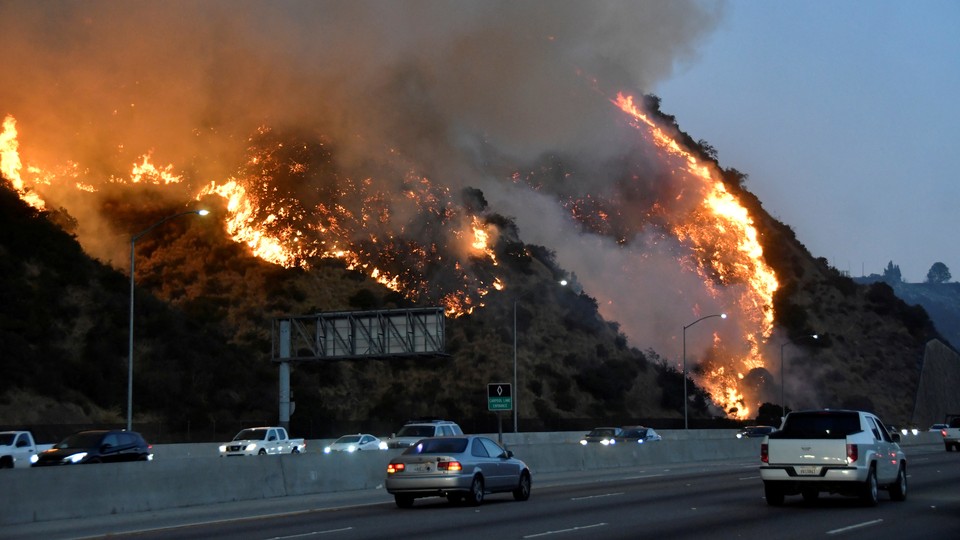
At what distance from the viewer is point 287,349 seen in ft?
202

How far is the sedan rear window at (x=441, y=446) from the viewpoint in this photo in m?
25.3

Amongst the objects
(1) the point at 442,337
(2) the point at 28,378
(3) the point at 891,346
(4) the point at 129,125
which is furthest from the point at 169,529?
(3) the point at 891,346

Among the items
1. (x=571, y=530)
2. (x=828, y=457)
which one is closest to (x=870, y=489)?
(x=828, y=457)

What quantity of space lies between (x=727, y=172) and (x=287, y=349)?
8296 cm

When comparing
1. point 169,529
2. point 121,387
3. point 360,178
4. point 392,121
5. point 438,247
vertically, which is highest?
point 392,121

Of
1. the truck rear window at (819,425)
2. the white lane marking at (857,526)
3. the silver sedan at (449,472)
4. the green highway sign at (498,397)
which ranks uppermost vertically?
the green highway sign at (498,397)

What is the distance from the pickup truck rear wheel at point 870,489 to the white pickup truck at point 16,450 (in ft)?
84.2

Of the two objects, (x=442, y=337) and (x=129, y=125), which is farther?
(x=129, y=125)

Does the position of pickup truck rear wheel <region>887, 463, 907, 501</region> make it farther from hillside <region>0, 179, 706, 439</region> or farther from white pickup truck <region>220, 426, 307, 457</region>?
hillside <region>0, 179, 706, 439</region>

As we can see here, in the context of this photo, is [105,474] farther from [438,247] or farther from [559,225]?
[559,225]

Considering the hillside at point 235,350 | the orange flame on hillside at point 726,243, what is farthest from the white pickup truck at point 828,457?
the orange flame on hillside at point 726,243

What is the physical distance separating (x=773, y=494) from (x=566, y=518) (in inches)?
183

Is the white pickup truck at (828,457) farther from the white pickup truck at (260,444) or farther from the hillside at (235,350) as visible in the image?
the hillside at (235,350)

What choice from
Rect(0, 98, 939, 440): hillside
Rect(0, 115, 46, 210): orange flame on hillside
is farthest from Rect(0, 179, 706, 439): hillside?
Rect(0, 115, 46, 210): orange flame on hillside
